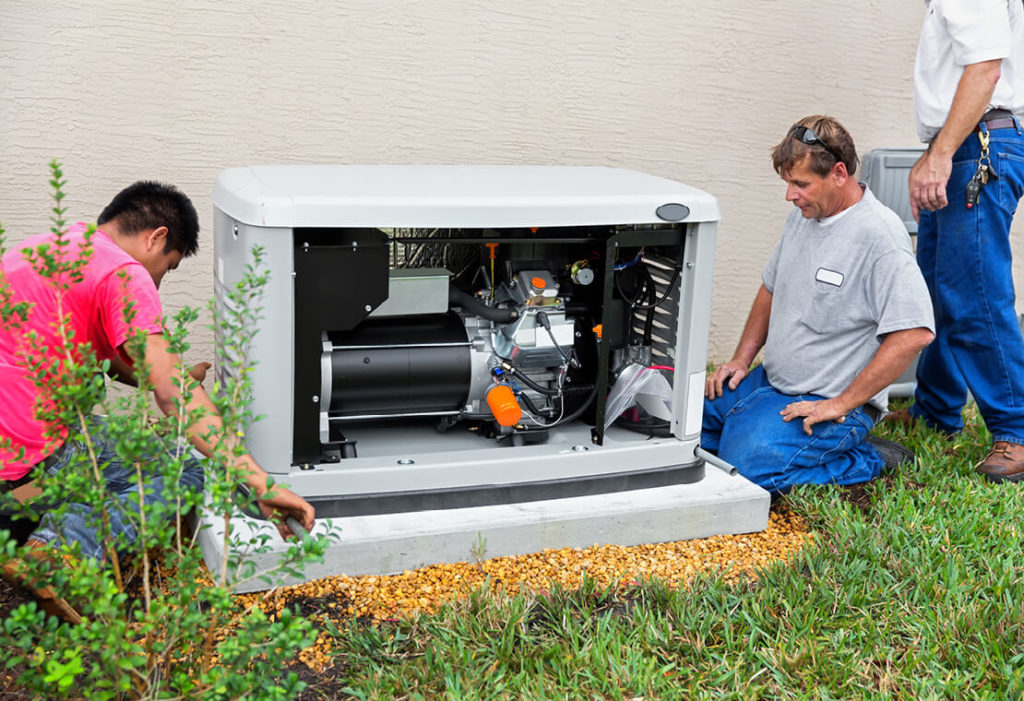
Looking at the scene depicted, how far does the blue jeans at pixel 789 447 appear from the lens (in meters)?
3.22

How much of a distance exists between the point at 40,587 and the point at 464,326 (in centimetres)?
133

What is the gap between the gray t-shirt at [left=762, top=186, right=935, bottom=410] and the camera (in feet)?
10.3

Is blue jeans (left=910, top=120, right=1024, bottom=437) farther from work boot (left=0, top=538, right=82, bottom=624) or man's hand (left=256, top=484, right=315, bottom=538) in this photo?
work boot (left=0, top=538, right=82, bottom=624)

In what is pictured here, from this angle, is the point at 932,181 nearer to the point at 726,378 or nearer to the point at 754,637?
the point at 726,378

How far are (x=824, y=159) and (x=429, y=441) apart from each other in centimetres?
147

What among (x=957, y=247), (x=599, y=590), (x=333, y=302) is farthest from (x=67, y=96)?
(x=957, y=247)

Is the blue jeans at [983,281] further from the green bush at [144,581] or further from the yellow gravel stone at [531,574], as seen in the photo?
the green bush at [144,581]

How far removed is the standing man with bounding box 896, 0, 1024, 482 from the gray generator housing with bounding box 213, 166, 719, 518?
1.02 metres

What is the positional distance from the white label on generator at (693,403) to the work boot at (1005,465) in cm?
111

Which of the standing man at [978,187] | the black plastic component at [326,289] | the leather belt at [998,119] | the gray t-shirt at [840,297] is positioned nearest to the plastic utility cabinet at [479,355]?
the black plastic component at [326,289]

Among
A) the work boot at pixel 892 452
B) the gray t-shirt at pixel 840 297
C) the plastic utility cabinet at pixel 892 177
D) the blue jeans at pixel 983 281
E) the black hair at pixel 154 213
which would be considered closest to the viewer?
the black hair at pixel 154 213

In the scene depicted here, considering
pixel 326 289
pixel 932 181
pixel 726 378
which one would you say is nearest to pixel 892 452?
pixel 726 378

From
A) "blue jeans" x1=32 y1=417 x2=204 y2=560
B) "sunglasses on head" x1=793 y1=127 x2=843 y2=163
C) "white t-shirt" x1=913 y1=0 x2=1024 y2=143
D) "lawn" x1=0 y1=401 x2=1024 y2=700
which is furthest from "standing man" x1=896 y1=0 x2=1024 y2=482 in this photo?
"blue jeans" x1=32 y1=417 x2=204 y2=560

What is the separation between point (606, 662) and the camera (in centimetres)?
228
